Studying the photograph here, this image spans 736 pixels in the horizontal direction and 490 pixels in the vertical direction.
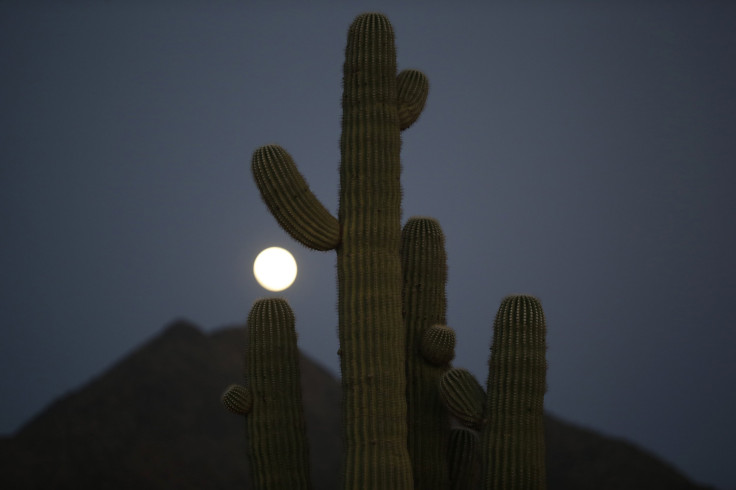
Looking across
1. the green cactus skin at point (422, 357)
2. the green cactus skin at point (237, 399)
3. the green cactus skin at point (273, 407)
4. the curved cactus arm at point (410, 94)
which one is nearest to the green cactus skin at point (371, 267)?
the curved cactus arm at point (410, 94)

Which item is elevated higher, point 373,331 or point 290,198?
point 290,198

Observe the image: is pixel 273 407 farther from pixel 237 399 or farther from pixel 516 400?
pixel 516 400

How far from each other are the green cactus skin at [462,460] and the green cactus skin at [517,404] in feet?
4.81

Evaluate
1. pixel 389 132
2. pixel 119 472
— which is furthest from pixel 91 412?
pixel 389 132

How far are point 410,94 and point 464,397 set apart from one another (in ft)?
9.17

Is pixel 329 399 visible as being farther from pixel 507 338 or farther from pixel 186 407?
pixel 507 338

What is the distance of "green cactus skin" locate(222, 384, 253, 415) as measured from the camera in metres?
7.58

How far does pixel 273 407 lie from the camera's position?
25.4ft

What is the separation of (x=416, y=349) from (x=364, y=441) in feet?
4.90

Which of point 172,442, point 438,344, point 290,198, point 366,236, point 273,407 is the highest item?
point 290,198

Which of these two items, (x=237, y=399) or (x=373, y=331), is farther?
(x=237, y=399)

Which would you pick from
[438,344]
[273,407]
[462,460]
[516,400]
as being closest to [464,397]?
[516,400]

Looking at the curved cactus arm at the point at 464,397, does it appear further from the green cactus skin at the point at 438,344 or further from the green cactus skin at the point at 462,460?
the green cactus skin at the point at 462,460

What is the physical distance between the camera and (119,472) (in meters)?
17.6
